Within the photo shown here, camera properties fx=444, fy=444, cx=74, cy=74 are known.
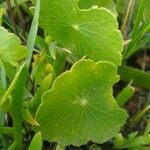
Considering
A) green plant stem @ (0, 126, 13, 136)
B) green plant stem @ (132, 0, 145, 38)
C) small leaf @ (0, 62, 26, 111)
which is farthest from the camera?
green plant stem @ (132, 0, 145, 38)

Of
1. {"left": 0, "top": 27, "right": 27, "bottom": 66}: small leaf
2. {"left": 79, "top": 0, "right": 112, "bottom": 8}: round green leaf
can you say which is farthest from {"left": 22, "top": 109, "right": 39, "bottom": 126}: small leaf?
{"left": 79, "top": 0, "right": 112, "bottom": 8}: round green leaf

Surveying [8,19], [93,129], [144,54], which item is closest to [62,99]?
[93,129]

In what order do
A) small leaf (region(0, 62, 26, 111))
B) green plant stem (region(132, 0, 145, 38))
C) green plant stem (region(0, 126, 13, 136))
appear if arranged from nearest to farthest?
small leaf (region(0, 62, 26, 111)), green plant stem (region(0, 126, 13, 136)), green plant stem (region(132, 0, 145, 38))

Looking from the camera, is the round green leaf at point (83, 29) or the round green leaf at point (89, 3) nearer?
the round green leaf at point (83, 29)

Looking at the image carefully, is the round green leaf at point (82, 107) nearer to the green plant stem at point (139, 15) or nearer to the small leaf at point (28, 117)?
the small leaf at point (28, 117)

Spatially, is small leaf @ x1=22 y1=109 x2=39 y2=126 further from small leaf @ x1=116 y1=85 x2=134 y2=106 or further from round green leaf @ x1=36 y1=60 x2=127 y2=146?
small leaf @ x1=116 y1=85 x2=134 y2=106

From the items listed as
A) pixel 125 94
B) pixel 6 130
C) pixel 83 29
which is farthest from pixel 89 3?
pixel 6 130

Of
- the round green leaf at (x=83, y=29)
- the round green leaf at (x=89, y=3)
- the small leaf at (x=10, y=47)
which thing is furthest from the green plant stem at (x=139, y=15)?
the small leaf at (x=10, y=47)
